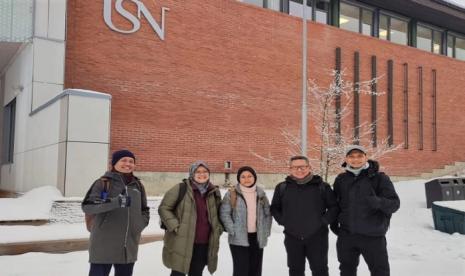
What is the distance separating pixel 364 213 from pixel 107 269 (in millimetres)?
2672

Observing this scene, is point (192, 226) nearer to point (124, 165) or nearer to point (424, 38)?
point (124, 165)

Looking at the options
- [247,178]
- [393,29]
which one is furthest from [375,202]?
[393,29]

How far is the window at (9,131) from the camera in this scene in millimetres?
17062

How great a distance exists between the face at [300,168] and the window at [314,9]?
56.3ft

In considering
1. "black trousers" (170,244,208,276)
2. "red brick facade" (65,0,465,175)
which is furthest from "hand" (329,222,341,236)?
"red brick facade" (65,0,465,175)

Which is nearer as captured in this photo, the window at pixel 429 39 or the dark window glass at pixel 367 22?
the dark window glass at pixel 367 22

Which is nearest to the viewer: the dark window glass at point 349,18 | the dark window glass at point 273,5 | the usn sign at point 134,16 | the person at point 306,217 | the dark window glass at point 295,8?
the person at point 306,217

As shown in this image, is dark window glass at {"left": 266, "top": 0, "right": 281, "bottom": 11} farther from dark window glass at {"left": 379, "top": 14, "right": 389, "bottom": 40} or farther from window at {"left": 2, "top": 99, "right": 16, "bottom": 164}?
window at {"left": 2, "top": 99, "right": 16, "bottom": 164}

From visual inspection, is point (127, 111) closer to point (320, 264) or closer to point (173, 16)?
point (173, 16)

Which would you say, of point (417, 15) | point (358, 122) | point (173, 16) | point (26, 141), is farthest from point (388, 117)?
point (26, 141)

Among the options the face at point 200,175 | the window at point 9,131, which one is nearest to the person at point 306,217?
the face at point 200,175

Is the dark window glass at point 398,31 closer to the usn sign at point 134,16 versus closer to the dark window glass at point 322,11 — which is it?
the dark window glass at point 322,11

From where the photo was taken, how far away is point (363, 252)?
493cm

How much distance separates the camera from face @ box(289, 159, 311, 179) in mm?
5152
